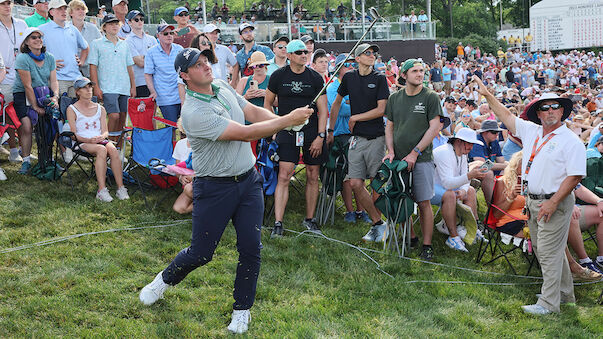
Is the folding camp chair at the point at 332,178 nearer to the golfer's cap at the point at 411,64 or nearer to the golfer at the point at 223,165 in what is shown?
the golfer's cap at the point at 411,64

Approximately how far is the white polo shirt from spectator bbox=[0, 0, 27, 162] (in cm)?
647

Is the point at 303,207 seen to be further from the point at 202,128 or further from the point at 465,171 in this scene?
the point at 202,128

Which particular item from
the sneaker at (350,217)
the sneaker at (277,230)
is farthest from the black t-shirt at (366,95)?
the sneaker at (277,230)

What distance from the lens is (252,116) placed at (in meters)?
4.57

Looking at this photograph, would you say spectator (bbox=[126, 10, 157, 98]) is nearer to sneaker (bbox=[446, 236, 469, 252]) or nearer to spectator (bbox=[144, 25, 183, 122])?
spectator (bbox=[144, 25, 183, 122])

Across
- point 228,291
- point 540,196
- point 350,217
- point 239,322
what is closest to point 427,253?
point 350,217

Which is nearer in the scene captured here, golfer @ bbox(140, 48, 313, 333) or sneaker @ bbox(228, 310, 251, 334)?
golfer @ bbox(140, 48, 313, 333)

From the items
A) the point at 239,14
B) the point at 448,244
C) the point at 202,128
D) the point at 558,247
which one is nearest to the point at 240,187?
the point at 202,128

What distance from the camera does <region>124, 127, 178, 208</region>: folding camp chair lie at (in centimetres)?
793

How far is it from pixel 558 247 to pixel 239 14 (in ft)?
122

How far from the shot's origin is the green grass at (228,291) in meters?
4.66

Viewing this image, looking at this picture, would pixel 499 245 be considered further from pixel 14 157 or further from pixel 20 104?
pixel 14 157

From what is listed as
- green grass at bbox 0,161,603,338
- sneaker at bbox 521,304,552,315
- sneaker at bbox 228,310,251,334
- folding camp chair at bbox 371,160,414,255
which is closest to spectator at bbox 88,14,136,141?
green grass at bbox 0,161,603,338

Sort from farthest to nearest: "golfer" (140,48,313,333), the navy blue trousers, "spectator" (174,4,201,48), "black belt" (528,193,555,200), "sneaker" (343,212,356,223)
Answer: "spectator" (174,4,201,48) < "sneaker" (343,212,356,223) < "black belt" (528,193,555,200) < the navy blue trousers < "golfer" (140,48,313,333)
